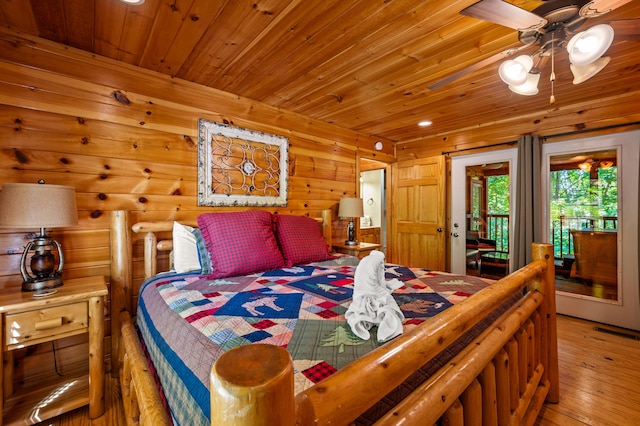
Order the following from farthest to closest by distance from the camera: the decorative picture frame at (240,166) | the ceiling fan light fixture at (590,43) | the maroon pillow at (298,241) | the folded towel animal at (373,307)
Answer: the decorative picture frame at (240,166) < the maroon pillow at (298,241) < the ceiling fan light fixture at (590,43) < the folded towel animal at (373,307)

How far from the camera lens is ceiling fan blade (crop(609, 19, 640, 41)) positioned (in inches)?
49.1

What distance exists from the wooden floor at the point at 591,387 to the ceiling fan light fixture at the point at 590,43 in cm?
192

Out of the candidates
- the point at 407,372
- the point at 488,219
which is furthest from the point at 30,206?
the point at 488,219

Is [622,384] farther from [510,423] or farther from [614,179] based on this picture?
[614,179]

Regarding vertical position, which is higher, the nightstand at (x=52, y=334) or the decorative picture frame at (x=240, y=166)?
the decorative picture frame at (x=240, y=166)

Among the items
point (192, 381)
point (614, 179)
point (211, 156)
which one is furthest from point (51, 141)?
point (614, 179)

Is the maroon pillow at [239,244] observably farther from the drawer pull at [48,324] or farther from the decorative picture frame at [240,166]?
the drawer pull at [48,324]

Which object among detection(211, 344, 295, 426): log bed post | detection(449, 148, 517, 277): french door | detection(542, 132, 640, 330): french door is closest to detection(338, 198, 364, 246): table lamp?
detection(449, 148, 517, 277): french door

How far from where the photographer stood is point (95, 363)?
164cm

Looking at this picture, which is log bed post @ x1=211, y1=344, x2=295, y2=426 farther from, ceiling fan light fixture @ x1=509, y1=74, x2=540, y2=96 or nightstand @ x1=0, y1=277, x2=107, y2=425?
ceiling fan light fixture @ x1=509, y1=74, x2=540, y2=96

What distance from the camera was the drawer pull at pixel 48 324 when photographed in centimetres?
148

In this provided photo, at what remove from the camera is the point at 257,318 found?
3.89 feet

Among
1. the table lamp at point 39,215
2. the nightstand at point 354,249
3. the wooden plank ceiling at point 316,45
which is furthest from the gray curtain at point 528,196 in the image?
the table lamp at point 39,215

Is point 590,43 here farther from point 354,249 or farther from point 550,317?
point 354,249
